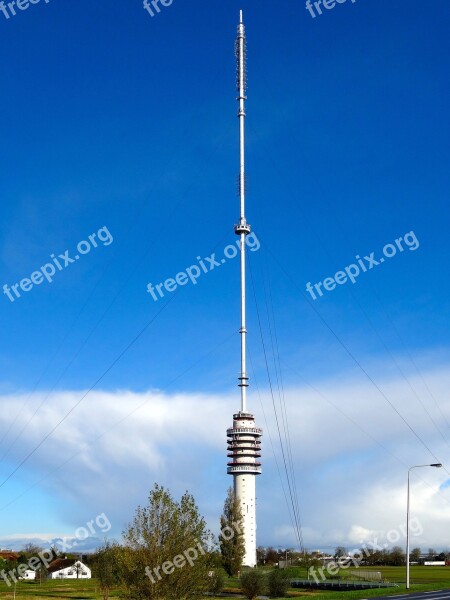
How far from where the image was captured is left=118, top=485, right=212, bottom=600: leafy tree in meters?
34.3

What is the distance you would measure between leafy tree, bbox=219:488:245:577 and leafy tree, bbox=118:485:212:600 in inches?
3111

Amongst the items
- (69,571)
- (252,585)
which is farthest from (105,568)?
(69,571)

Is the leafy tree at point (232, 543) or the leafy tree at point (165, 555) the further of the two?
the leafy tree at point (232, 543)

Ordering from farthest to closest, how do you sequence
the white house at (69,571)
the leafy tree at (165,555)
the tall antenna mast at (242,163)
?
the white house at (69,571) < the tall antenna mast at (242,163) < the leafy tree at (165,555)

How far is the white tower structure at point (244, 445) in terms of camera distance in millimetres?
108812

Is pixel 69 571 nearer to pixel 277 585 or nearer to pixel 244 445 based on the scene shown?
pixel 244 445

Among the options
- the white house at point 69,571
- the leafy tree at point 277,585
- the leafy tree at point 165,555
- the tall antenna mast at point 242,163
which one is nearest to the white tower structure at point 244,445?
the tall antenna mast at point 242,163

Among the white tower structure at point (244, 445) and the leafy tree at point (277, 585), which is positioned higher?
the white tower structure at point (244, 445)

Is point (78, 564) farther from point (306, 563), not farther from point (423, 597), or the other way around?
point (423, 597)

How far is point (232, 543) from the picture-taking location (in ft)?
369

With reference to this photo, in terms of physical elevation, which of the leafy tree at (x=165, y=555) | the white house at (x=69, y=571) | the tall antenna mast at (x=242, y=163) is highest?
the tall antenna mast at (x=242, y=163)

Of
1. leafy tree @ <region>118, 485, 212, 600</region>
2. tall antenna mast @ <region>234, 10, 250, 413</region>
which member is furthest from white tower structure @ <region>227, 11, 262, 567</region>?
leafy tree @ <region>118, 485, 212, 600</region>

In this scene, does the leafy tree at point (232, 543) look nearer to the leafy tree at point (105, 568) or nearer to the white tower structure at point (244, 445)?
the white tower structure at point (244, 445)

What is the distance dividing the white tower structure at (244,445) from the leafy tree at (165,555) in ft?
245
